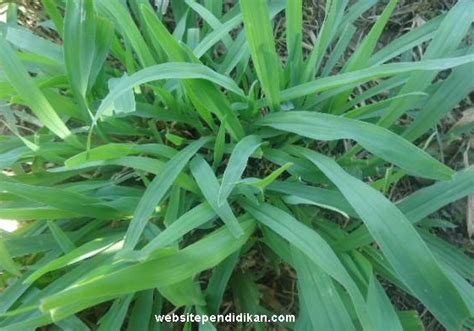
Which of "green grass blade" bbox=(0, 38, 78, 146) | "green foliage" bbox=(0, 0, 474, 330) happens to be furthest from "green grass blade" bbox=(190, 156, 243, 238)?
"green grass blade" bbox=(0, 38, 78, 146)

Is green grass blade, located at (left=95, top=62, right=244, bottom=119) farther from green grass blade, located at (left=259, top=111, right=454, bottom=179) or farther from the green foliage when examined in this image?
green grass blade, located at (left=259, top=111, right=454, bottom=179)

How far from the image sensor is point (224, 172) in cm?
86

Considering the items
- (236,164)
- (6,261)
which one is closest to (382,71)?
(236,164)

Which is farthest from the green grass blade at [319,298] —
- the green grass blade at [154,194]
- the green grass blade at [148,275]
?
the green grass blade at [154,194]

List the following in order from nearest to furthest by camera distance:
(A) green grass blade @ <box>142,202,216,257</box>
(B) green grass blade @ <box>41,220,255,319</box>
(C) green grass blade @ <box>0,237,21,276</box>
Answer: (B) green grass blade @ <box>41,220,255,319</box> → (A) green grass blade @ <box>142,202,216,257</box> → (C) green grass blade @ <box>0,237,21,276</box>

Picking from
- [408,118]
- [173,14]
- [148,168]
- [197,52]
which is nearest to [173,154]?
[148,168]

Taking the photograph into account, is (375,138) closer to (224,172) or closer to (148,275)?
(224,172)

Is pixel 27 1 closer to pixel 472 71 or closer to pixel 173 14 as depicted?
pixel 173 14

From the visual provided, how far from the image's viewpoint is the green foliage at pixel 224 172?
0.79m

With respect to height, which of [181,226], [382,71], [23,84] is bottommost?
[181,226]

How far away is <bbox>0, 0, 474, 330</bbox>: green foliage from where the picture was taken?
791 mm

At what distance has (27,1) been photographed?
Answer: 124 centimetres

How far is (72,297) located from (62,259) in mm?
177

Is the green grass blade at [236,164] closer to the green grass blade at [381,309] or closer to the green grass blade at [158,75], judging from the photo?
the green grass blade at [158,75]
